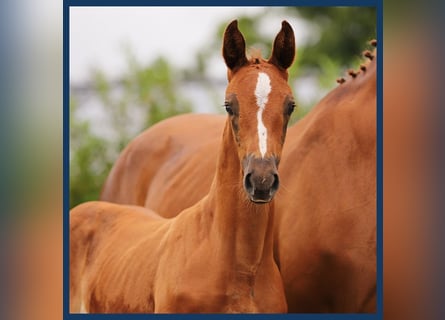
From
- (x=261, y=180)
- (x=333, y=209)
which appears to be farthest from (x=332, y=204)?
(x=261, y=180)

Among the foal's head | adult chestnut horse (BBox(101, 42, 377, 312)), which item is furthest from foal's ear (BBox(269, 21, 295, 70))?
adult chestnut horse (BBox(101, 42, 377, 312))

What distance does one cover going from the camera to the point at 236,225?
423 cm

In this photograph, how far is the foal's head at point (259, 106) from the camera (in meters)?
3.91

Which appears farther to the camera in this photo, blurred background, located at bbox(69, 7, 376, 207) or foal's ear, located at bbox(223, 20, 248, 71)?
blurred background, located at bbox(69, 7, 376, 207)

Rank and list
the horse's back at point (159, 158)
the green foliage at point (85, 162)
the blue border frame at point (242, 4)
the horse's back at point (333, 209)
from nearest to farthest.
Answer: the blue border frame at point (242, 4) < the horse's back at point (333, 209) < the green foliage at point (85, 162) < the horse's back at point (159, 158)

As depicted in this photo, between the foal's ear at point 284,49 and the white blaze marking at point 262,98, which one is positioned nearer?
the white blaze marking at point 262,98

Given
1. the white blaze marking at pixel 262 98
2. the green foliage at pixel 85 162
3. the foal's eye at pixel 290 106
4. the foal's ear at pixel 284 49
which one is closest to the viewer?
the white blaze marking at pixel 262 98

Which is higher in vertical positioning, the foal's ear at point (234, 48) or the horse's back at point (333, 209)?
the foal's ear at point (234, 48)

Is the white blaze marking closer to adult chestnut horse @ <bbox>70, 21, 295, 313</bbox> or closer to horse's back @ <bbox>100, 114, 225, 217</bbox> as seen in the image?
adult chestnut horse @ <bbox>70, 21, 295, 313</bbox>

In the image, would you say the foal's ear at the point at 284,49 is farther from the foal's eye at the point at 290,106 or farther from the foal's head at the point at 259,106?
the foal's eye at the point at 290,106

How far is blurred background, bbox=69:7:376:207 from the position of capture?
16.0 ft

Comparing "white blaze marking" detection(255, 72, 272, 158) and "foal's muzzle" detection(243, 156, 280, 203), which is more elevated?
"white blaze marking" detection(255, 72, 272, 158)

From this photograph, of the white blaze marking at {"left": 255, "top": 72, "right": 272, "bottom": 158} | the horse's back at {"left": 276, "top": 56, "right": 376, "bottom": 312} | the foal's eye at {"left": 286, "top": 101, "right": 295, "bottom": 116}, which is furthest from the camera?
the horse's back at {"left": 276, "top": 56, "right": 376, "bottom": 312}

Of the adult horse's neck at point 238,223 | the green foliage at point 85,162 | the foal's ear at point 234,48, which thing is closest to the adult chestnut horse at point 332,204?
the adult horse's neck at point 238,223
